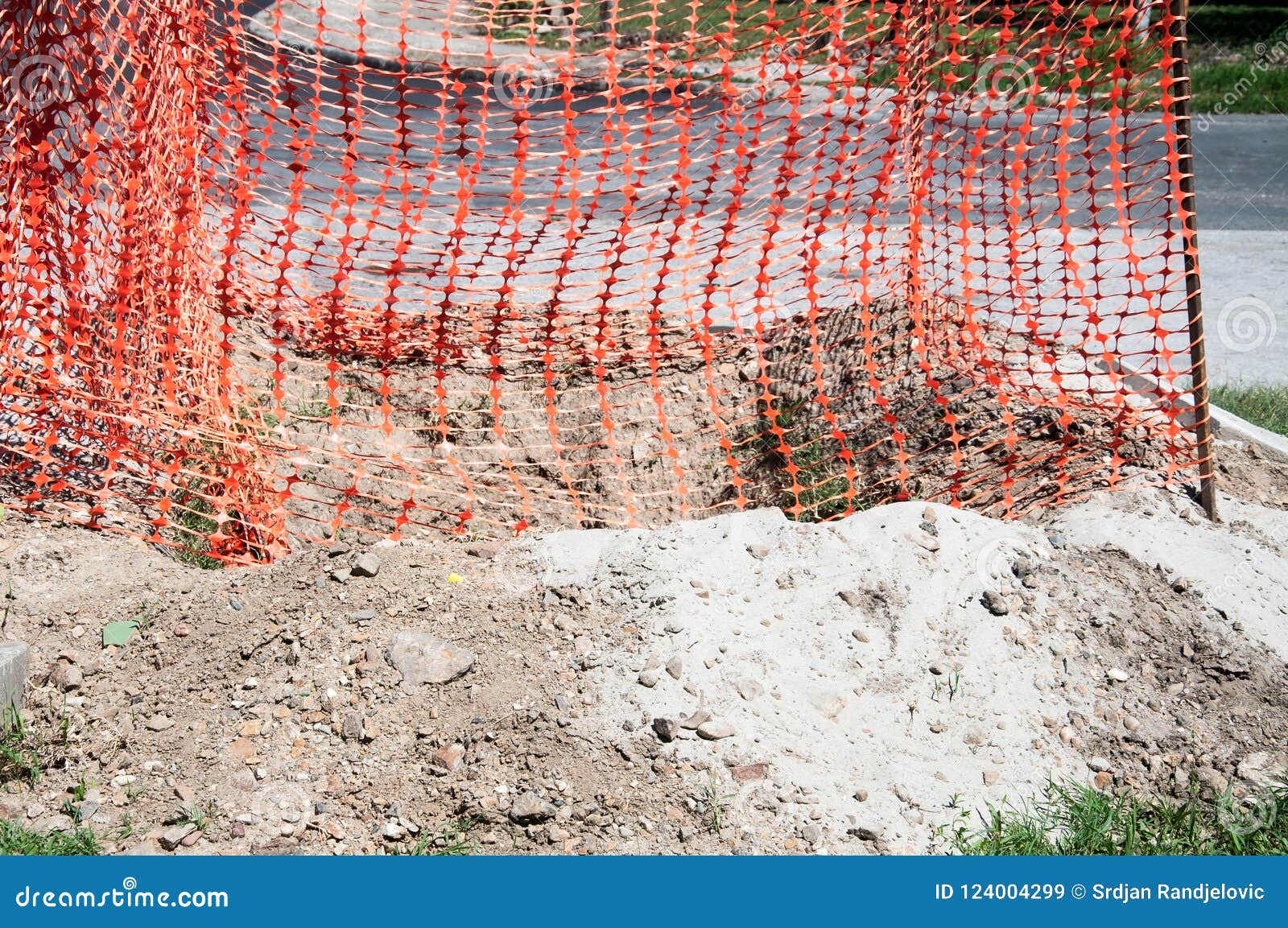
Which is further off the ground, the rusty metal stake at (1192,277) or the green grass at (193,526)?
the rusty metal stake at (1192,277)

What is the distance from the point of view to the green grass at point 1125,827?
271 cm

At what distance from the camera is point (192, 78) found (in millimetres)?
4191

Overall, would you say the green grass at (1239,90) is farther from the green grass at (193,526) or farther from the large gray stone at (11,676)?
the large gray stone at (11,676)

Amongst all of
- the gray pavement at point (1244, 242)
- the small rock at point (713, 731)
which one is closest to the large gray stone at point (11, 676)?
the small rock at point (713, 731)

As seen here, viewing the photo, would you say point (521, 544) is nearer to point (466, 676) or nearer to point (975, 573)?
point (466, 676)

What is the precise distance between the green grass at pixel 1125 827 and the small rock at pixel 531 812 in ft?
3.11

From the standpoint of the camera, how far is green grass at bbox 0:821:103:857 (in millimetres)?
2646

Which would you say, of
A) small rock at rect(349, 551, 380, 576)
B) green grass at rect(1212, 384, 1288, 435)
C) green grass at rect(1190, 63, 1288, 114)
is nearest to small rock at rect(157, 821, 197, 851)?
small rock at rect(349, 551, 380, 576)

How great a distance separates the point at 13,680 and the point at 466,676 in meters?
1.20

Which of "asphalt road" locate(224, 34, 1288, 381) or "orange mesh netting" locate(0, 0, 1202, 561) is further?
"asphalt road" locate(224, 34, 1288, 381)

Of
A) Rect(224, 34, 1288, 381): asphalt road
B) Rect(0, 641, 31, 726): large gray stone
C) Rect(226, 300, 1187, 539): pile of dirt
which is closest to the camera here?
Rect(0, 641, 31, 726): large gray stone

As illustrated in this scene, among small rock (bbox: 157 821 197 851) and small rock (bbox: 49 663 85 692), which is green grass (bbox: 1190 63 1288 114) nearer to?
small rock (bbox: 49 663 85 692)

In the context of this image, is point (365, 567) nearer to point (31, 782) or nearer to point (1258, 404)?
point (31, 782)

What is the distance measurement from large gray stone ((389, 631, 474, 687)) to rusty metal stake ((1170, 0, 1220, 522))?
2.61 m
